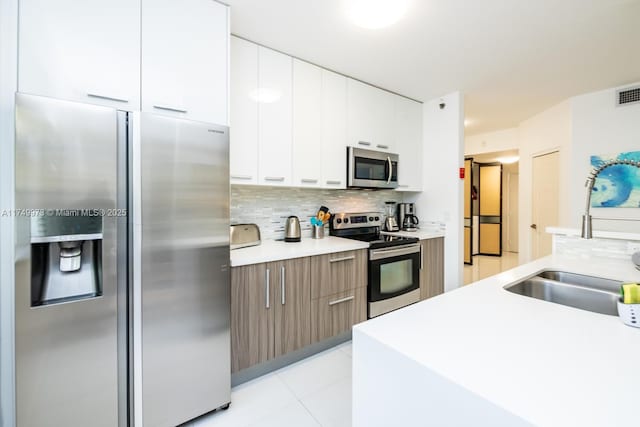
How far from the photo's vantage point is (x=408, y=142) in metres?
3.28

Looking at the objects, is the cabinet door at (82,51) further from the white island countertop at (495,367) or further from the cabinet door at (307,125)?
the white island countertop at (495,367)

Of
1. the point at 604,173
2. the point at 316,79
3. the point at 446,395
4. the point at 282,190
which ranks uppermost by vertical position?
the point at 316,79

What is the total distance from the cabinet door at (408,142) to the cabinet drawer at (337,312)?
1463mm

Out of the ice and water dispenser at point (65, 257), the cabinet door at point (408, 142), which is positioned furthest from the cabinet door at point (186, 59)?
the cabinet door at point (408, 142)

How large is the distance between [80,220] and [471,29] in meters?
2.62

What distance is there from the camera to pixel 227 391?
1624 mm

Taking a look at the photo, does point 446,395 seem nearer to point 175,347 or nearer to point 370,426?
point 370,426

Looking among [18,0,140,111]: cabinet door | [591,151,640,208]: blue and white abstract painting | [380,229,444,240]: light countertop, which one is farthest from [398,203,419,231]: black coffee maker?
[18,0,140,111]: cabinet door

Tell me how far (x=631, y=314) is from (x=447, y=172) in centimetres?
252

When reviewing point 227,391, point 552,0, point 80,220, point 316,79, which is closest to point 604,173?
point 552,0

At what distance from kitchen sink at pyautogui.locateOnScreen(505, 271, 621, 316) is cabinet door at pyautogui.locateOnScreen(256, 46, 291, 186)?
1709mm

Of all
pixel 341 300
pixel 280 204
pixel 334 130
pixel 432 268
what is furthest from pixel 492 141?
pixel 341 300

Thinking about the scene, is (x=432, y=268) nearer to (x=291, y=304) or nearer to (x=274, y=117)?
(x=291, y=304)

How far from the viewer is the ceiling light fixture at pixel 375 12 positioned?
5.55 feet
